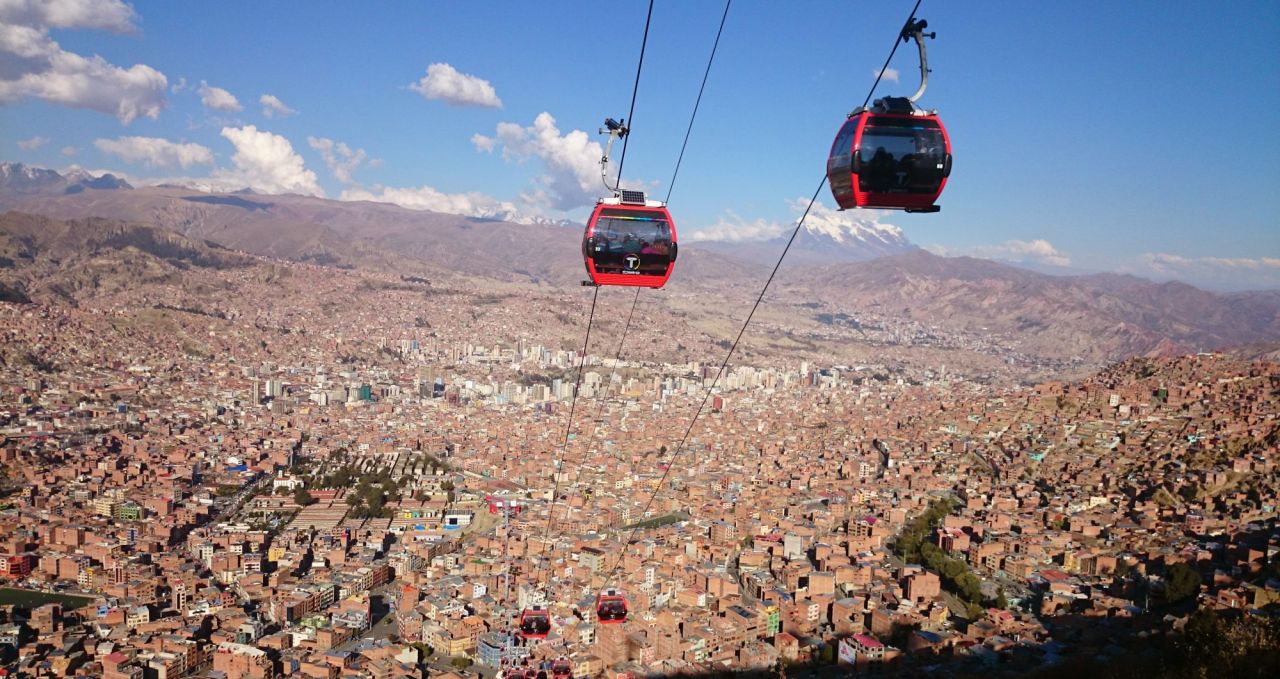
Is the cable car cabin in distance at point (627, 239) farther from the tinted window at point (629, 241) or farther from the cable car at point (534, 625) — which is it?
the cable car at point (534, 625)

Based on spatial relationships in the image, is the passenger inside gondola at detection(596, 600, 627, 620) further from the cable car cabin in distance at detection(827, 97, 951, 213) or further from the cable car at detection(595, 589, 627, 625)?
the cable car cabin in distance at detection(827, 97, 951, 213)

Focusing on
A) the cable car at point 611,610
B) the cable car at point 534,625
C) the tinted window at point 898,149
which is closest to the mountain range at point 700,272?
the cable car at point 534,625

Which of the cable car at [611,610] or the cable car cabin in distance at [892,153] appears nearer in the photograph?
the cable car cabin in distance at [892,153]

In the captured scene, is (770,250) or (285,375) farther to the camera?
(770,250)

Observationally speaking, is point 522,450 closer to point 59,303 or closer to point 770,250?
point 59,303

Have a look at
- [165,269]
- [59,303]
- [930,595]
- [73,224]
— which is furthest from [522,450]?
[73,224]

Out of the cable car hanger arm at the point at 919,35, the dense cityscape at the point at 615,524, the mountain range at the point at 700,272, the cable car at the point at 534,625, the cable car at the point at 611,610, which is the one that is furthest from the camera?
the mountain range at the point at 700,272

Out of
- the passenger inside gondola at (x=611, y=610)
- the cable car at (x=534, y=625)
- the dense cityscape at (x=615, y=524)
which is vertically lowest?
the dense cityscape at (x=615, y=524)
